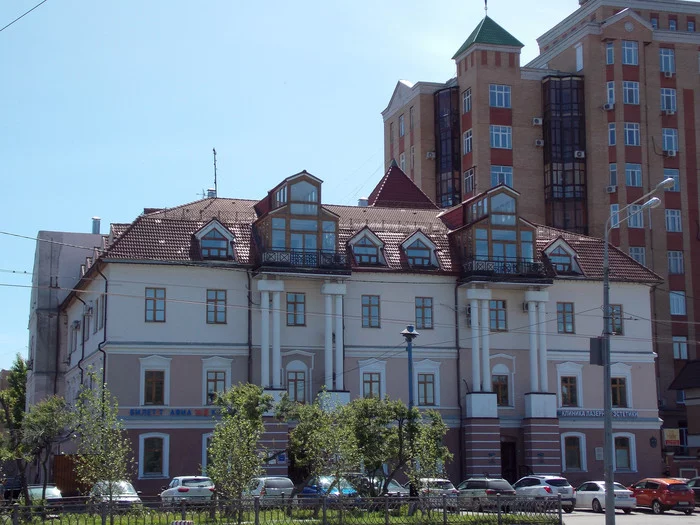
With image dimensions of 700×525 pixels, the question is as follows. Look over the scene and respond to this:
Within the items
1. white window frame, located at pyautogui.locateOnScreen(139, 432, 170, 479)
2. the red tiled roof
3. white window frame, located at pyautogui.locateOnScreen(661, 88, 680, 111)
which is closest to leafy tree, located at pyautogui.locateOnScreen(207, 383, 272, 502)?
white window frame, located at pyautogui.locateOnScreen(139, 432, 170, 479)

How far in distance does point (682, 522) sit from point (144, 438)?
23450mm

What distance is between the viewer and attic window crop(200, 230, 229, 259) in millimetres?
48688

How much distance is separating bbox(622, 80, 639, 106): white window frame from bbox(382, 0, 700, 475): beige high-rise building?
0.07m

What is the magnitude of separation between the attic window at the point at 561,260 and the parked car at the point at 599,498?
12763 millimetres

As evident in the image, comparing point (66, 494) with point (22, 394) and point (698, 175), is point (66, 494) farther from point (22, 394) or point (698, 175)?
point (698, 175)

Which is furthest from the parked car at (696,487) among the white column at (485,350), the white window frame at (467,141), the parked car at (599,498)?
the white window frame at (467,141)

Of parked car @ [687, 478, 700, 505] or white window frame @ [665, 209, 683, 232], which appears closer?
parked car @ [687, 478, 700, 505]

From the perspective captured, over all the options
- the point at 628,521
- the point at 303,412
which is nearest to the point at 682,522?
the point at 628,521

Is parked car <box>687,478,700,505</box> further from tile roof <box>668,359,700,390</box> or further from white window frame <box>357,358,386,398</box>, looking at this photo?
white window frame <box>357,358,386,398</box>

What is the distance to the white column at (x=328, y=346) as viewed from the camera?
48.5m

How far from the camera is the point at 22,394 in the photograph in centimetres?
7869

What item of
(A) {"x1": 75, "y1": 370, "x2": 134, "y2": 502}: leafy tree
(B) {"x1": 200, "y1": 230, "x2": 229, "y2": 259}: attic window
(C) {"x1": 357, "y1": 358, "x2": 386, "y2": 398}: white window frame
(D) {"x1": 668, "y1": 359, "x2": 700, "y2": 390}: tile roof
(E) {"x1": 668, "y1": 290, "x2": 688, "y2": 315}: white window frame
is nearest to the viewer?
(A) {"x1": 75, "y1": 370, "x2": 134, "y2": 502}: leafy tree

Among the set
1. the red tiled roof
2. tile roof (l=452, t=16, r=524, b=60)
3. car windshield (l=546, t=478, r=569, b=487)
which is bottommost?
car windshield (l=546, t=478, r=569, b=487)

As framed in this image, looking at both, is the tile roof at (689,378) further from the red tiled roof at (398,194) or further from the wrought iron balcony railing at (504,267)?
the red tiled roof at (398,194)
